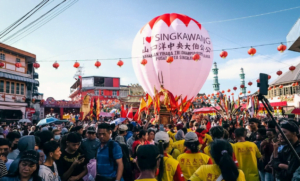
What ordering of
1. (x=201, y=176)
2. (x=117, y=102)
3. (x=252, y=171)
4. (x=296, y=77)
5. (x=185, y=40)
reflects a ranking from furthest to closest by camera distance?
(x=117, y=102) → (x=296, y=77) → (x=185, y=40) → (x=252, y=171) → (x=201, y=176)

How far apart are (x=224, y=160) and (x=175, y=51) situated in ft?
45.6

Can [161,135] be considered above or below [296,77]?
below

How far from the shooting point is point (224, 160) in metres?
2.40

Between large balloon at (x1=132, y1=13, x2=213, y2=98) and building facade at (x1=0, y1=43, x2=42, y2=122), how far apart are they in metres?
13.7

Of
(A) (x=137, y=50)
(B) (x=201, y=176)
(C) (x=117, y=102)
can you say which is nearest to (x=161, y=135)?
(B) (x=201, y=176)

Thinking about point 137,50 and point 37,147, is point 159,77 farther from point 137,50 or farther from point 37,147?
point 37,147

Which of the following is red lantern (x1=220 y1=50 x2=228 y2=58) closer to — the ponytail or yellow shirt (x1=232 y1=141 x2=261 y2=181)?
yellow shirt (x1=232 y1=141 x2=261 y2=181)

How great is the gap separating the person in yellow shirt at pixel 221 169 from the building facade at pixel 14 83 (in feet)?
75.8

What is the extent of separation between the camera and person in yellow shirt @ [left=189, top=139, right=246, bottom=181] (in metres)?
2.38

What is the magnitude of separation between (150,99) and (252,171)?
1184 cm

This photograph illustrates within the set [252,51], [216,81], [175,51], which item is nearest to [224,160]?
[252,51]

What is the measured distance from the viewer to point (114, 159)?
356 centimetres

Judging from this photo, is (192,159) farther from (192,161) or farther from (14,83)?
(14,83)

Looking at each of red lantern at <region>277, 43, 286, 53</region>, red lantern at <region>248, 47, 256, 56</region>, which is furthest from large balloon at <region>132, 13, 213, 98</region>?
red lantern at <region>277, 43, 286, 53</region>
